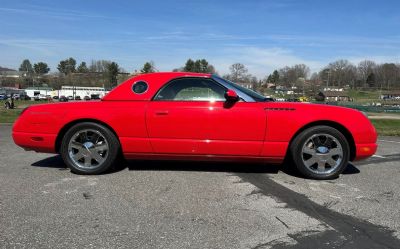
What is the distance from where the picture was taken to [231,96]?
17.2 ft

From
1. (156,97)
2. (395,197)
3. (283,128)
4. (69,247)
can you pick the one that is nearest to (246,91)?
(283,128)

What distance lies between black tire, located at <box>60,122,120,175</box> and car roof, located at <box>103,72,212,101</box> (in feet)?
1.53

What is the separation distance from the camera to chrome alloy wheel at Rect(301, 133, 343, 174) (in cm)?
540

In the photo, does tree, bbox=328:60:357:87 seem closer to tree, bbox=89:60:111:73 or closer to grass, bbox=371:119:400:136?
tree, bbox=89:60:111:73

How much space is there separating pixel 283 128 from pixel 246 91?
745mm

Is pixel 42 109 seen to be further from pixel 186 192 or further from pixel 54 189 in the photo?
pixel 186 192

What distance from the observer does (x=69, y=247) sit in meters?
3.06

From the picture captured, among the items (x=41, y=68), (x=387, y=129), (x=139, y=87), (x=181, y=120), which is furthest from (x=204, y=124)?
(x=41, y=68)

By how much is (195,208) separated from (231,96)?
5.75ft

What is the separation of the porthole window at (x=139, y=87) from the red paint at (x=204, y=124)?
0.18 feet

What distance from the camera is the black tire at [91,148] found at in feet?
17.8

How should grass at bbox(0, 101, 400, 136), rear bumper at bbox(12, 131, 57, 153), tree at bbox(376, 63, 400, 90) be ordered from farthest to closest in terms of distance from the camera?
Answer: 1. tree at bbox(376, 63, 400, 90)
2. grass at bbox(0, 101, 400, 136)
3. rear bumper at bbox(12, 131, 57, 153)

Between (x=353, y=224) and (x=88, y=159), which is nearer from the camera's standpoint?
(x=353, y=224)

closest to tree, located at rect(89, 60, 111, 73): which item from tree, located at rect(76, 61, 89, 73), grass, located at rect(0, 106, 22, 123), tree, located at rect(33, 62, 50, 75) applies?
tree, located at rect(76, 61, 89, 73)
